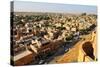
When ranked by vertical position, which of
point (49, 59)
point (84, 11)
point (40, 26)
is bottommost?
point (49, 59)

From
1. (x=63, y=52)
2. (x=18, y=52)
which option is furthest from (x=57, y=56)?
(x=18, y=52)

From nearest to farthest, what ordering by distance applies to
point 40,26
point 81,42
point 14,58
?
point 14,58 < point 40,26 < point 81,42

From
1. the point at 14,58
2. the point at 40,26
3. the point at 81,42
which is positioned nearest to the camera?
the point at 14,58
